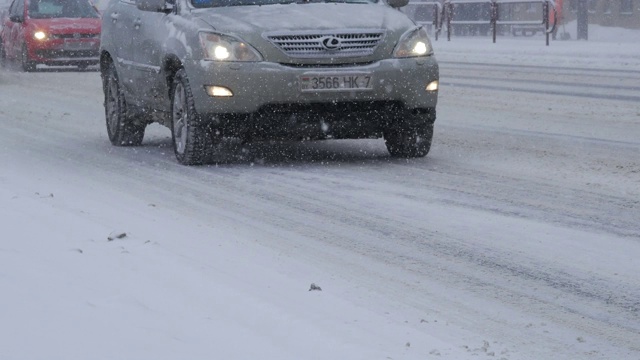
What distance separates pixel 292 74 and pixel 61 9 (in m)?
18.9

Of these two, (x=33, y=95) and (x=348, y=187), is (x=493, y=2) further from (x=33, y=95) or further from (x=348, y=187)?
(x=348, y=187)

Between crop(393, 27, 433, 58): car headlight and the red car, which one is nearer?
crop(393, 27, 433, 58): car headlight

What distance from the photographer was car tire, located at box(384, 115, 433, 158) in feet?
35.5

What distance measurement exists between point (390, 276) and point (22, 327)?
80.1 inches

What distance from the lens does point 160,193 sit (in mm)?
9227

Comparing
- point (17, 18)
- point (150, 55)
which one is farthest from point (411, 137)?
point (17, 18)

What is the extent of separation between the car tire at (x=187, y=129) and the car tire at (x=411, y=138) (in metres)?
1.31

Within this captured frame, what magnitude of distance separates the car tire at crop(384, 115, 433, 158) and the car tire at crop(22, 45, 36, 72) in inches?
658

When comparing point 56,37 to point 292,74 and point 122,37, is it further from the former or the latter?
point 292,74

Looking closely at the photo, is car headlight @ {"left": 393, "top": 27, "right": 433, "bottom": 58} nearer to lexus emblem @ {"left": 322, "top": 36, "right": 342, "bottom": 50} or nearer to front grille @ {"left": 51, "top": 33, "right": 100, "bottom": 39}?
lexus emblem @ {"left": 322, "top": 36, "right": 342, "bottom": 50}

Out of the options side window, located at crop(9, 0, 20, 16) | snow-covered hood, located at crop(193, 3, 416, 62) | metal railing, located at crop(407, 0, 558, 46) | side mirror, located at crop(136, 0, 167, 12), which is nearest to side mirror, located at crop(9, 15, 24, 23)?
side window, located at crop(9, 0, 20, 16)

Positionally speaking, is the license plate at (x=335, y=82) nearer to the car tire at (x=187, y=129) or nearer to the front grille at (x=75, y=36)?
the car tire at (x=187, y=129)

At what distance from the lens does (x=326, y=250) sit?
709 cm

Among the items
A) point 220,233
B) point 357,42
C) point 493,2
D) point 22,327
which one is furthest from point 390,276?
point 493,2
